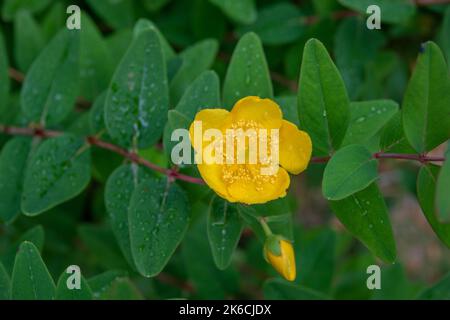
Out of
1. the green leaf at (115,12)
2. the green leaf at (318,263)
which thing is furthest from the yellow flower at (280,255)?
the green leaf at (115,12)

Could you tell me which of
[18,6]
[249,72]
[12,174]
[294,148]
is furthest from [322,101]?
[18,6]

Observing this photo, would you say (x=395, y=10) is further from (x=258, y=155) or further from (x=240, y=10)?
(x=258, y=155)

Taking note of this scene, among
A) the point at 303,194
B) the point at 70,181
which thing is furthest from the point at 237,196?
the point at 303,194

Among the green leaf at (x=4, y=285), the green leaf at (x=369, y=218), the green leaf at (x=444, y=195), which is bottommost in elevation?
the green leaf at (x=4, y=285)

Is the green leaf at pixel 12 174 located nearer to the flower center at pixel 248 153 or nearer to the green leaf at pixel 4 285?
the green leaf at pixel 4 285

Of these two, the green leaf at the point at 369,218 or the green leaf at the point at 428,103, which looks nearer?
the green leaf at the point at 428,103

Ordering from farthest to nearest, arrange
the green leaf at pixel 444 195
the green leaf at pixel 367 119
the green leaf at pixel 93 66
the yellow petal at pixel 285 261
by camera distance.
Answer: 1. the green leaf at pixel 93 66
2. the green leaf at pixel 367 119
3. the yellow petal at pixel 285 261
4. the green leaf at pixel 444 195
